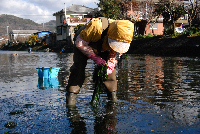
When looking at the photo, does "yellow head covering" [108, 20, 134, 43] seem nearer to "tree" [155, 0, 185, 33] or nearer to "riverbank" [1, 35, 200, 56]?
"riverbank" [1, 35, 200, 56]

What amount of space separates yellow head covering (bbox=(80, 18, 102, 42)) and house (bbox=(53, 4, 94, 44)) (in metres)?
51.8

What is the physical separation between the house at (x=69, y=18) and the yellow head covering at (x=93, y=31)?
170 feet

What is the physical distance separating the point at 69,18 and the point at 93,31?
180 ft

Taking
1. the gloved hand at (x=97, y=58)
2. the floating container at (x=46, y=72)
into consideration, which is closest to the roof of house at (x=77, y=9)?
the floating container at (x=46, y=72)

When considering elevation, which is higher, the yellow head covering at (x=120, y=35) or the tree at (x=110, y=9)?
the tree at (x=110, y=9)

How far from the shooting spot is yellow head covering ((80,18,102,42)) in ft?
16.4

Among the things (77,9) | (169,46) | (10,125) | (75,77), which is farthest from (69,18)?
(10,125)

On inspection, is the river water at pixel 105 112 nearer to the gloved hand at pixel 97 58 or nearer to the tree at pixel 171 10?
the gloved hand at pixel 97 58

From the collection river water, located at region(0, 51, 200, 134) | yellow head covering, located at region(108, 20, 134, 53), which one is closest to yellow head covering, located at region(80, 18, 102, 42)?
yellow head covering, located at region(108, 20, 134, 53)

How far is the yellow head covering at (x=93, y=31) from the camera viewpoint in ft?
16.4

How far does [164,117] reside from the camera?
194 inches

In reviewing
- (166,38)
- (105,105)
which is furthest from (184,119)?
(166,38)

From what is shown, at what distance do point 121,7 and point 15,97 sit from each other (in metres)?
42.3

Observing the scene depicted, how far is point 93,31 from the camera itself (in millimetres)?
5027
